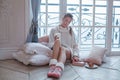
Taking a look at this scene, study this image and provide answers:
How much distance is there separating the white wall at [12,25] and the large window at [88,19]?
1.24ft

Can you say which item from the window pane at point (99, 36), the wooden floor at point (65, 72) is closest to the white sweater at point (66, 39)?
the wooden floor at point (65, 72)

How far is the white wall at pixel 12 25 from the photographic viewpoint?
11.6 feet

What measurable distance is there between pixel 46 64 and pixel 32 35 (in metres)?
0.63

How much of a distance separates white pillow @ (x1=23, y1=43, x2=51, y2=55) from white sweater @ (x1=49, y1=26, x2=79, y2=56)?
11cm

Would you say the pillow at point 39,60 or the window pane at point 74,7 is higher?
the window pane at point 74,7

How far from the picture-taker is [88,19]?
13.2 feet

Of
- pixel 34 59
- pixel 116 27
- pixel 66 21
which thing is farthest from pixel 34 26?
pixel 116 27

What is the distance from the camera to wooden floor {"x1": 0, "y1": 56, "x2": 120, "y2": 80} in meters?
2.70

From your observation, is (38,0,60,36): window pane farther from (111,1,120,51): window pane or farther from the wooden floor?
(111,1,120,51): window pane

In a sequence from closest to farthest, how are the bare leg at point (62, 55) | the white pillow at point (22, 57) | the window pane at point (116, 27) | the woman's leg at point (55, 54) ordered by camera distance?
the woman's leg at point (55, 54) < the bare leg at point (62, 55) < the white pillow at point (22, 57) < the window pane at point (116, 27)

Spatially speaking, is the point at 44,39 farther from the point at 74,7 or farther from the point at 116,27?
the point at 116,27

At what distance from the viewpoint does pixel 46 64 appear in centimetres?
329

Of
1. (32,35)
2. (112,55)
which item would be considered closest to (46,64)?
(32,35)

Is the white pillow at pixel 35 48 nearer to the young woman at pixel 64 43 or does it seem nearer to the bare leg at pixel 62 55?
the young woman at pixel 64 43
